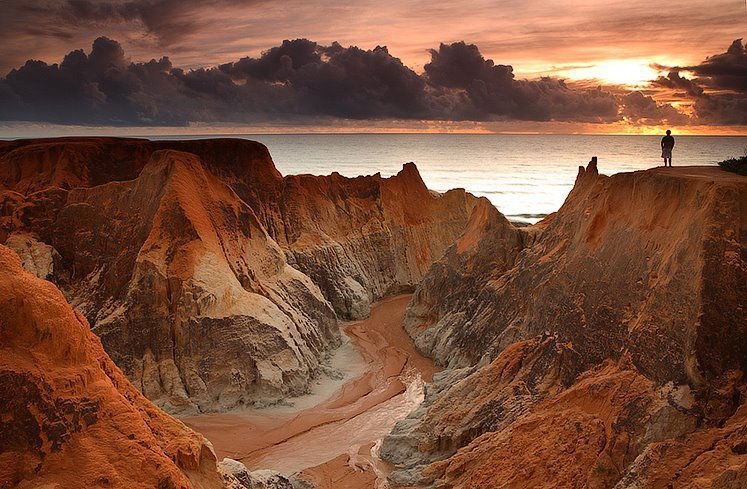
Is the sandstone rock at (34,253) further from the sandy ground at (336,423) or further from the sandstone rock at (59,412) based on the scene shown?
the sandstone rock at (59,412)

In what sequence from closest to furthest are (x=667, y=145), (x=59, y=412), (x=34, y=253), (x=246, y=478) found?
(x=59, y=412)
(x=246, y=478)
(x=667, y=145)
(x=34, y=253)

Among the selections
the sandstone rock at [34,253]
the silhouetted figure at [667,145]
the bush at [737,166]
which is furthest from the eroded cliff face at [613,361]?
the sandstone rock at [34,253]

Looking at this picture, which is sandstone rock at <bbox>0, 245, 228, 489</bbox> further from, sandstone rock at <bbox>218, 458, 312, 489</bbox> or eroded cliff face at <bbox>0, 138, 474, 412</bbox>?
eroded cliff face at <bbox>0, 138, 474, 412</bbox>

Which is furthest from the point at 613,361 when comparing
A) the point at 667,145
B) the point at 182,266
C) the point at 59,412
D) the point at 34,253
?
the point at 34,253

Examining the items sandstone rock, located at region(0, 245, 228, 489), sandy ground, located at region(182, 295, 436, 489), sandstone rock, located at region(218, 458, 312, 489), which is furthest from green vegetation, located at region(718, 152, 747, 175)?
sandstone rock, located at region(0, 245, 228, 489)

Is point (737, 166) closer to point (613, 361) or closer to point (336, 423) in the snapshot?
point (613, 361)
